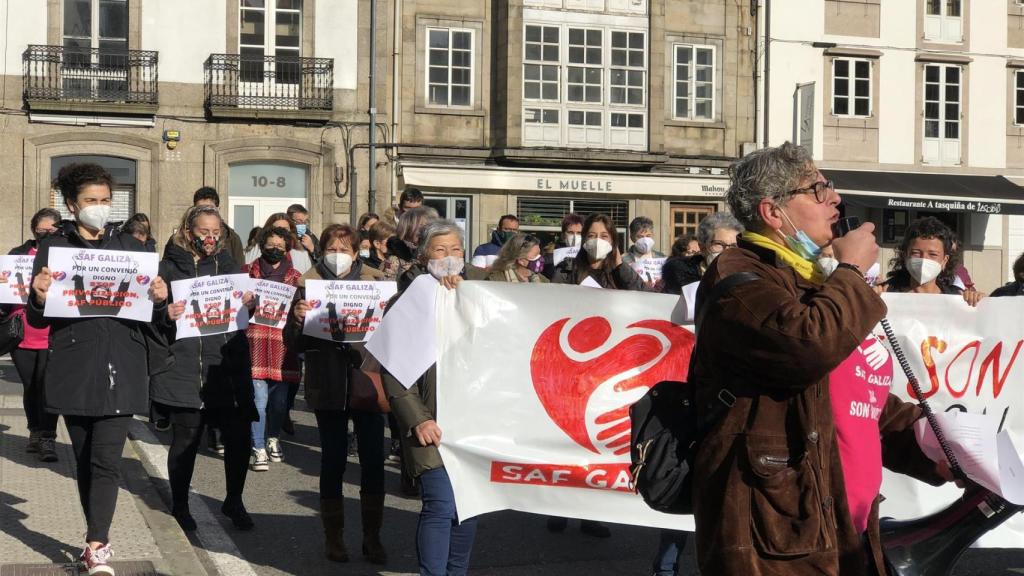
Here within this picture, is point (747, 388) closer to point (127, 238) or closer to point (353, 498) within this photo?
point (127, 238)

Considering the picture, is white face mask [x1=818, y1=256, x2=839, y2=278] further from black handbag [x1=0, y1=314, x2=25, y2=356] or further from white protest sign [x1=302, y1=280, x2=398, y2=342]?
black handbag [x1=0, y1=314, x2=25, y2=356]

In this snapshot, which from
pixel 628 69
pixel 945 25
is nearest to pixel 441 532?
pixel 628 69

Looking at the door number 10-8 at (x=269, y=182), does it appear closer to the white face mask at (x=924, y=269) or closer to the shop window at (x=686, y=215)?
the shop window at (x=686, y=215)

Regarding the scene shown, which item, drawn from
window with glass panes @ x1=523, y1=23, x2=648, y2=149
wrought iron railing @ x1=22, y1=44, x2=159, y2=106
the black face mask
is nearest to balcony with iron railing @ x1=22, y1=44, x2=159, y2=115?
wrought iron railing @ x1=22, y1=44, x2=159, y2=106

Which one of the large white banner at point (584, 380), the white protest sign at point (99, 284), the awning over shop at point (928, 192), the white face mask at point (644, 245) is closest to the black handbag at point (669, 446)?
the large white banner at point (584, 380)

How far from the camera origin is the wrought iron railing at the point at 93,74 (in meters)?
26.6

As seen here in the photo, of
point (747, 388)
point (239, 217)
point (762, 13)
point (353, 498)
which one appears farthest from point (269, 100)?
point (747, 388)

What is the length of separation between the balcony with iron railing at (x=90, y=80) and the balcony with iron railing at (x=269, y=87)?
1.30 m

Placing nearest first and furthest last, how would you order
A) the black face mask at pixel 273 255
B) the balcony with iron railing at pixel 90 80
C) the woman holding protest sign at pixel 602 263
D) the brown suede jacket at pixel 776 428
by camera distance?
the brown suede jacket at pixel 776 428 < the woman holding protest sign at pixel 602 263 < the black face mask at pixel 273 255 < the balcony with iron railing at pixel 90 80

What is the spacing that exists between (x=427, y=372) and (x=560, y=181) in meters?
23.4

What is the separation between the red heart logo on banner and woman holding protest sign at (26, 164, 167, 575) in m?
1.99

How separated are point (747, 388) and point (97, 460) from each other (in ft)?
13.2

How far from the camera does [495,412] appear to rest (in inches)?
240

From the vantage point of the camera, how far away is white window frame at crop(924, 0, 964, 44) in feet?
104
